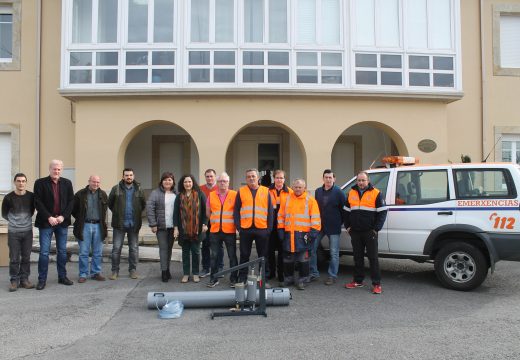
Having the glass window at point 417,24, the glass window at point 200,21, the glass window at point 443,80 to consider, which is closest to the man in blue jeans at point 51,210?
the glass window at point 200,21

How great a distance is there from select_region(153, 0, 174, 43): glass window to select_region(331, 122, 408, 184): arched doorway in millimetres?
6414

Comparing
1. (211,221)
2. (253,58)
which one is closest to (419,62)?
(253,58)

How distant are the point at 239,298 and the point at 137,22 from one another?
346 inches

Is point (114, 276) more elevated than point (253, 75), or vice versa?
point (253, 75)

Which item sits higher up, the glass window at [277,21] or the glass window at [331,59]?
the glass window at [277,21]

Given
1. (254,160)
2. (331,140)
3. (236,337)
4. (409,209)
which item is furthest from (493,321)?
(254,160)

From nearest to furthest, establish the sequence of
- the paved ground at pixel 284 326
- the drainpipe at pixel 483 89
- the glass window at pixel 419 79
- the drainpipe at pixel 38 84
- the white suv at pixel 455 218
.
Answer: the paved ground at pixel 284 326, the white suv at pixel 455 218, the glass window at pixel 419 79, the drainpipe at pixel 38 84, the drainpipe at pixel 483 89

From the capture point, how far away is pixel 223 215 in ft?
22.4

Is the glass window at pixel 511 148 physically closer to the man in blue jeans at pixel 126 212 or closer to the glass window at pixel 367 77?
the glass window at pixel 367 77

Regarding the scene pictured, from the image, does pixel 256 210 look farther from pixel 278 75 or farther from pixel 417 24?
pixel 417 24

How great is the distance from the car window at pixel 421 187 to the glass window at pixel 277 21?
6146mm

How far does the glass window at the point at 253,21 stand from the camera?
11664 millimetres

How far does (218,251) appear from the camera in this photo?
7051 millimetres

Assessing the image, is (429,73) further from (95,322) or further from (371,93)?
(95,322)
